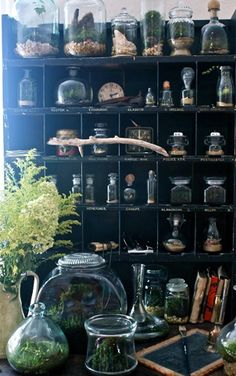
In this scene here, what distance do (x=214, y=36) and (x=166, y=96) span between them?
1.16 feet

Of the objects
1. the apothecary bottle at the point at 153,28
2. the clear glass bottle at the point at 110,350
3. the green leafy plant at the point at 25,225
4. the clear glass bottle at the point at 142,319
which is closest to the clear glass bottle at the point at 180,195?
the clear glass bottle at the point at 142,319

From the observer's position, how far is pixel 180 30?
2.49m

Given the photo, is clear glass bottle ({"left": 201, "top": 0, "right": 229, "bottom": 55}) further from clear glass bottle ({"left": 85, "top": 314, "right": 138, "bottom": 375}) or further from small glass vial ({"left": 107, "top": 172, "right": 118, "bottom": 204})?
clear glass bottle ({"left": 85, "top": 314, "right": 138, "bottom": 375})

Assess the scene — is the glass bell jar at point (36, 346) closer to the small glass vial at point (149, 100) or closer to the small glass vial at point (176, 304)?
the small glass vial at point (176, 304)

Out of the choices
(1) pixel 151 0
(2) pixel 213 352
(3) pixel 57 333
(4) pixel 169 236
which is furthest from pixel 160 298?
(1) pixel 151 0

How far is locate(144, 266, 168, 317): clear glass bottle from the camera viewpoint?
242cm

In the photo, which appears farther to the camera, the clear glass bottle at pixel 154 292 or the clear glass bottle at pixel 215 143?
the clear glass bottle at pixel 215 143

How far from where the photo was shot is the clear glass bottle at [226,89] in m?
2.49

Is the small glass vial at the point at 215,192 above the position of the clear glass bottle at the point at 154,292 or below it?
above

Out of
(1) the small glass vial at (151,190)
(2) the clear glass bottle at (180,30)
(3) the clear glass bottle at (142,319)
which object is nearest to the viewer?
(3) the clear glass bottle at (142,319)

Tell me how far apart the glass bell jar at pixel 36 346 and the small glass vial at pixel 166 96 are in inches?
47.6

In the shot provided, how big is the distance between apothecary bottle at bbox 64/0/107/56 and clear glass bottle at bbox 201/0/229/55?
488mm

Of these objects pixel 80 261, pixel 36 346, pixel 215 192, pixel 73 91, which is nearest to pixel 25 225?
pixel 80 261

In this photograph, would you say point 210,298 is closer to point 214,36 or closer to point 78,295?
point 78,295
